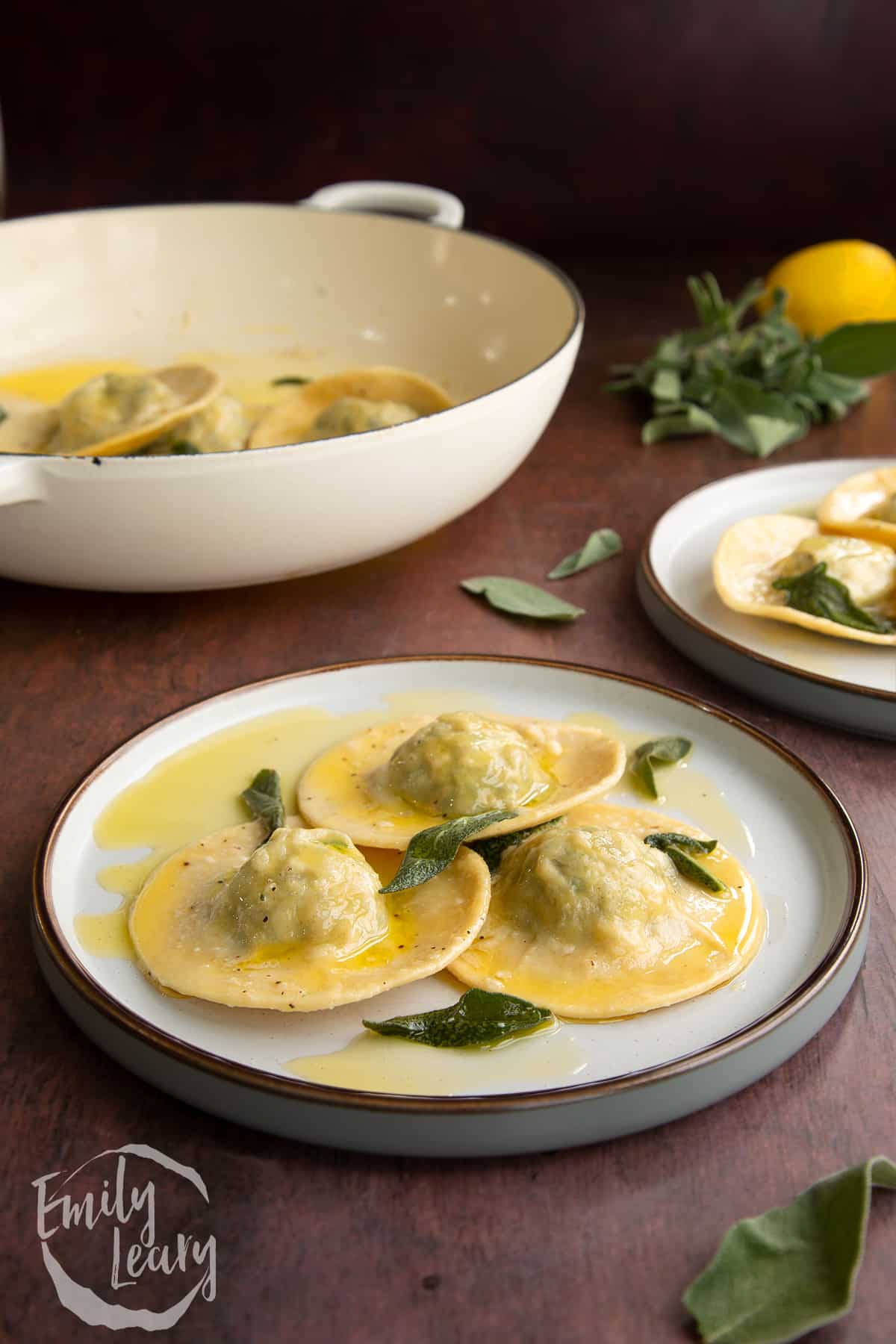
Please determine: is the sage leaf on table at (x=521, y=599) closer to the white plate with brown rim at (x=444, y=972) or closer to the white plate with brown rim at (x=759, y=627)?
the white plate with brown rim at (x=759, y=627)

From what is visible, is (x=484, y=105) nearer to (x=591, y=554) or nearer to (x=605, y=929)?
(x=591, y=554)

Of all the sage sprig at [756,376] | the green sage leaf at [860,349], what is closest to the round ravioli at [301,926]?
the sage sprig at [756,376]

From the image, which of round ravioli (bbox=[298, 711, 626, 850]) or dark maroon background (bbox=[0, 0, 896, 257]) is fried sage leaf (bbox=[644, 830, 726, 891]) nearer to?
round ravioli (bbox=[298, 711, 626, 850])

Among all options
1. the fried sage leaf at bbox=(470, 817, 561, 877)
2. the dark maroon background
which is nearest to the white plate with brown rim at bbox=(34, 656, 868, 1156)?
the fried sage leaf at bbox=(470, 817, 561, 877)

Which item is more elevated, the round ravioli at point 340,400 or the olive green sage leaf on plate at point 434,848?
the olive green sage leaf on plate at point 434,848

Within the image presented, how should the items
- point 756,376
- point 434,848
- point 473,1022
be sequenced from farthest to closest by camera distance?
point 756,376 → point 434,848 → point 473,1022

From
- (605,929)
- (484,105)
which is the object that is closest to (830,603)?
(605,929)
